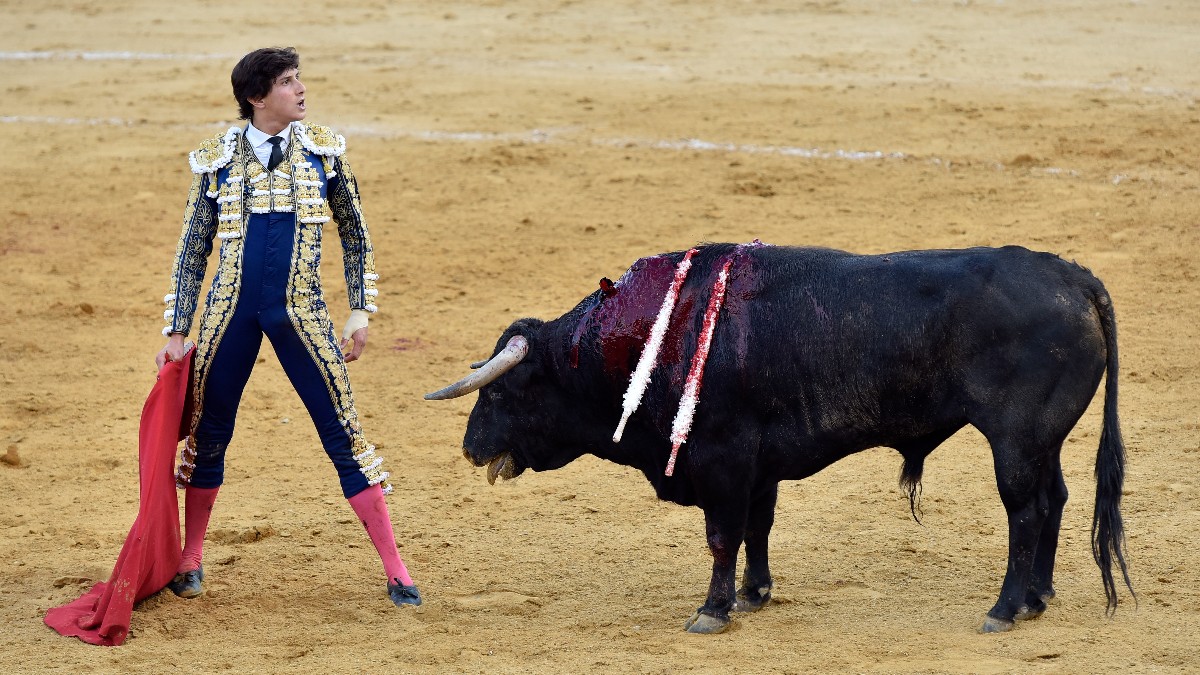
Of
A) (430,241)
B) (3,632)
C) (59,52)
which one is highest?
(59,52)

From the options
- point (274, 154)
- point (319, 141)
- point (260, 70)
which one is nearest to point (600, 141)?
point (319, 141)

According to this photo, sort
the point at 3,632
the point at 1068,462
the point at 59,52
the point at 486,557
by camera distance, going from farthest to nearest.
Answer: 1. the point at 59,52
2. the point at 1068,462
3. the point at 486,557
4. the point at 3,632

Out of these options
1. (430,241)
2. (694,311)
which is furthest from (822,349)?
(430,241)

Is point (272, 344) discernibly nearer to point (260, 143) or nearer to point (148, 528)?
point (260, 143)

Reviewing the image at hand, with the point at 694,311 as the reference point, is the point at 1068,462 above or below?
below

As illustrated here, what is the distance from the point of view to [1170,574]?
5664 mm

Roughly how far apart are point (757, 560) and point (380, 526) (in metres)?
1.42

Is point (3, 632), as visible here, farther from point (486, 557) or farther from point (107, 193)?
point (107, 193)

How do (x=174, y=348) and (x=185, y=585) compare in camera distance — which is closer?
(x=174, y=348)

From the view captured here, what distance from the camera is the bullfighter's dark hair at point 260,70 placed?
5.20 m

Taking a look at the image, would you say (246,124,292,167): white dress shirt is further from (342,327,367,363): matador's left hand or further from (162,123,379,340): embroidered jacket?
(342,327,367,363): matador's left hand

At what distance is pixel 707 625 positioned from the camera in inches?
211

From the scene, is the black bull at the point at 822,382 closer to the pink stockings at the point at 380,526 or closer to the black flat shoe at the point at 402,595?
the pink stockings at the point at 380,526

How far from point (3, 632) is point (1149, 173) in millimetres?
8443
